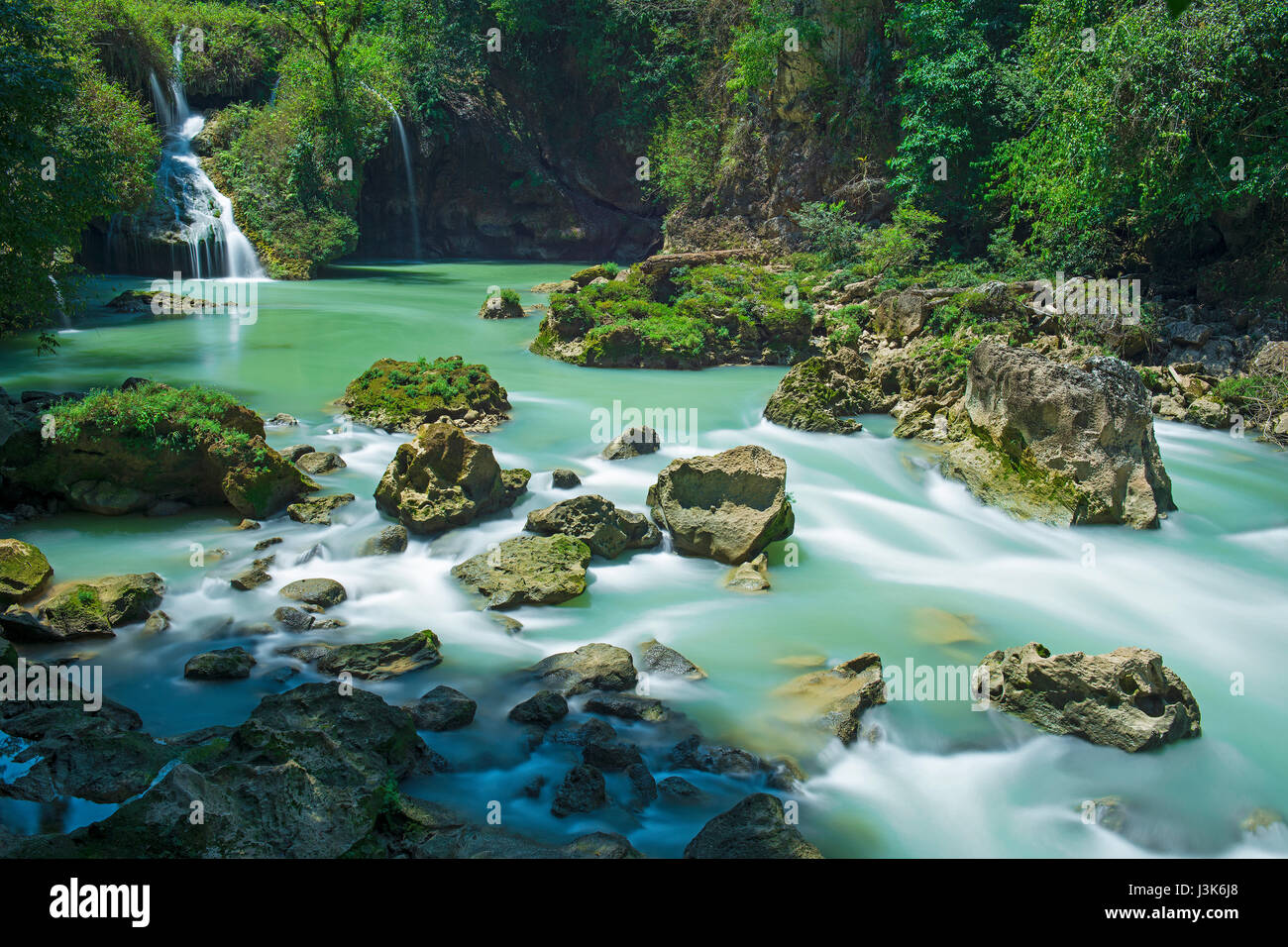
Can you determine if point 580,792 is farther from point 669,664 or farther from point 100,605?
point 100,605

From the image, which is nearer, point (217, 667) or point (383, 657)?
point (217, 667)

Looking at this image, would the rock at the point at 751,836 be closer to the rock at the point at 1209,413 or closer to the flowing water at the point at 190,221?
the rock at the point at 1209,413

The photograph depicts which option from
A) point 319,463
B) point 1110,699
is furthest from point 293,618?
point 1110,699

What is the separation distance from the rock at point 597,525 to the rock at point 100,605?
9.62 feet

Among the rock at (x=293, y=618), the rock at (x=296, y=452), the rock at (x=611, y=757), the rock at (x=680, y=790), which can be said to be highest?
the rock at (x=296, y=452)

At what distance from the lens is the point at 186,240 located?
878 inches

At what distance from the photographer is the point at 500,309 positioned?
1927 centimetres

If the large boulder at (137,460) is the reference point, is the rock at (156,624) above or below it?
below

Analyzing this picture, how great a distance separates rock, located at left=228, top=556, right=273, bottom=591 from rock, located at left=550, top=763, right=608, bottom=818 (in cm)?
339

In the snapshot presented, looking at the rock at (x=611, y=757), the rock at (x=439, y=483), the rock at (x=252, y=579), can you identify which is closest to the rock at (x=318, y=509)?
the rock at (x=439, y=483)

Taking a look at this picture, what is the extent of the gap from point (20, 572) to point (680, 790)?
5.05m

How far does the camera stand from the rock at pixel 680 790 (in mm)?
4562

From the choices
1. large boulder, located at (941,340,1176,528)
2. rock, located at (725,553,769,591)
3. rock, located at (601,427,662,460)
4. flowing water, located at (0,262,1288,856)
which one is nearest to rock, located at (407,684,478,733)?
flowing water, located at (0,262,1288,856)

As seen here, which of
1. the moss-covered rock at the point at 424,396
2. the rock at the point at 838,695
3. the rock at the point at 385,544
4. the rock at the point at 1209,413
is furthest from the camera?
the rock at the point at 1209,413
